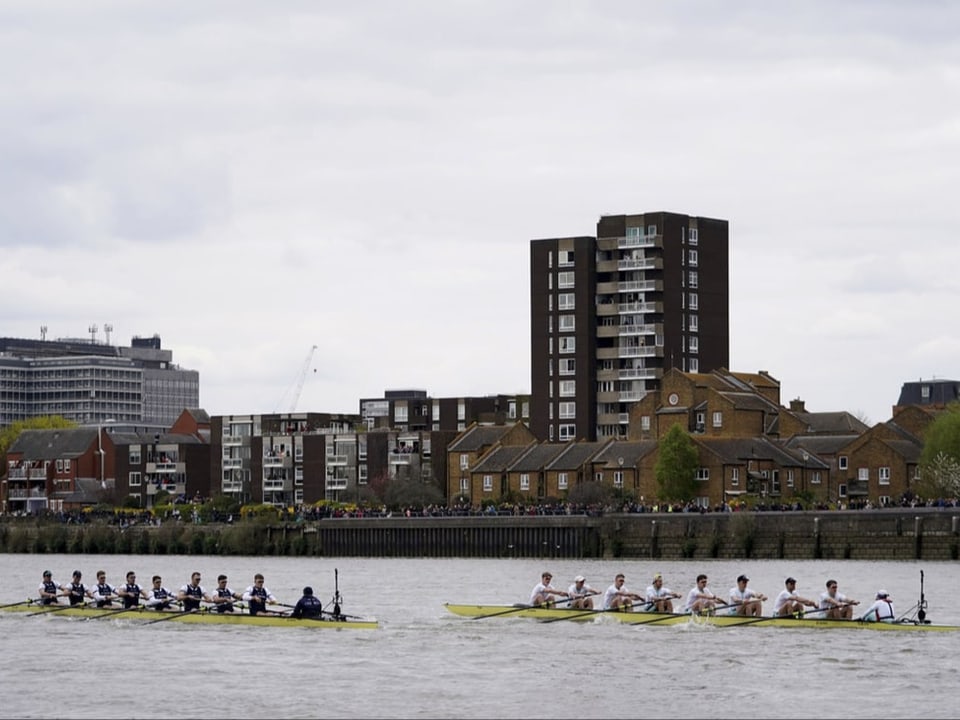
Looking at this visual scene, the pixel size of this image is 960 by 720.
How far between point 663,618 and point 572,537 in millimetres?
64192

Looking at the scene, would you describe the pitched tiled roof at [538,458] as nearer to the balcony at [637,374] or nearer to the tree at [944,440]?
the balcony at [637,374]

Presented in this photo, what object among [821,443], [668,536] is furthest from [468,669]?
[821,443]

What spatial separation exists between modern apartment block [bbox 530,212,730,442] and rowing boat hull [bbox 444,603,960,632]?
10808 centimetres

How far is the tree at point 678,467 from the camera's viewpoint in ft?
490

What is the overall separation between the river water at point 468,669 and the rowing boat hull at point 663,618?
32 centimetres

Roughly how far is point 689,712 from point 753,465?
102 meters

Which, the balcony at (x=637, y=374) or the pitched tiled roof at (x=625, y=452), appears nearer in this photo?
the pitched tiled roof at (x=625, y=452)

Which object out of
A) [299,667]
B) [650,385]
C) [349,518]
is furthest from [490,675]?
[650,385]

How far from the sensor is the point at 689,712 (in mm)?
50219

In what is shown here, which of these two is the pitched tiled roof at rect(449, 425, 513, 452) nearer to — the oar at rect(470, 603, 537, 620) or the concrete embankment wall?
the concrete embankment wall

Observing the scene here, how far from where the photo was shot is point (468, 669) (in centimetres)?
5906

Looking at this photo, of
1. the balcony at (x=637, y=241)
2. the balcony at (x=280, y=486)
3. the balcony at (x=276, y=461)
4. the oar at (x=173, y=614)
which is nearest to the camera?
the oar at (x=173, y=614)

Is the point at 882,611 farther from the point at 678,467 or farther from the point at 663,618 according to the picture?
the point at 678,467

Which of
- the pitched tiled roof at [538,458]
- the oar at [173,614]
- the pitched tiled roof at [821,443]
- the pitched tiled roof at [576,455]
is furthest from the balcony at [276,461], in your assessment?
the oar at [173,614]
